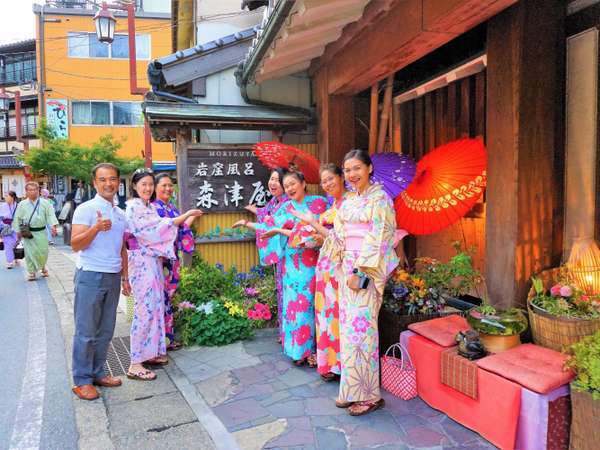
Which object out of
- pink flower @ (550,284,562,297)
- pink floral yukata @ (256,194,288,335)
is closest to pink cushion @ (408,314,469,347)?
pink flower @ (550,284,562,297)

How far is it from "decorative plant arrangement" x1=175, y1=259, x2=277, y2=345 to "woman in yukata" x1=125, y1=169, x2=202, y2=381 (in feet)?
2.58

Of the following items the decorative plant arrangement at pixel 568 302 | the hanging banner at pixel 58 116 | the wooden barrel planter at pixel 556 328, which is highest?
the hanging banner at pixel 58 116

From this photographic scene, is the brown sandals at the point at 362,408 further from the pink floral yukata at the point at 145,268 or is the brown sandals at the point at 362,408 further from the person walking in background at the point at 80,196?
the person walking in background at the point at 80,196

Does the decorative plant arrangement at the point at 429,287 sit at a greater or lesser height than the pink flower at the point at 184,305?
greater

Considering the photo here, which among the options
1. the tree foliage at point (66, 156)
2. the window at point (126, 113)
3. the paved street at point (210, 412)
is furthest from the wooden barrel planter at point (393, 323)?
the window at point (126, 113)

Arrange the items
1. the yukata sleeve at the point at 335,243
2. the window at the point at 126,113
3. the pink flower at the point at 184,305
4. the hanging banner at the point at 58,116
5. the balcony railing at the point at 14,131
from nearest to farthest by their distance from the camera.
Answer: the yukata sleeve at the point at 335,243
the pink flower at the point at 184,305
the hanging banner at the point at 58,116
the window at the point at 126,113
the balcony railing at the point at 14,131

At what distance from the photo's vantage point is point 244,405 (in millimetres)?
4090

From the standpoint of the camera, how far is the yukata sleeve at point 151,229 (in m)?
4.87

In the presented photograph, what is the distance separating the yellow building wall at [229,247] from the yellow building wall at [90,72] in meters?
20.7

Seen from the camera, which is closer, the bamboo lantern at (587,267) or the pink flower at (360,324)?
the bamboo lantern at (587,267)

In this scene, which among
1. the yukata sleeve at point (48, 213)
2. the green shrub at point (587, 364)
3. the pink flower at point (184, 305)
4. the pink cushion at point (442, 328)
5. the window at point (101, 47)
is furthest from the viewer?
the window at point (101, 47)

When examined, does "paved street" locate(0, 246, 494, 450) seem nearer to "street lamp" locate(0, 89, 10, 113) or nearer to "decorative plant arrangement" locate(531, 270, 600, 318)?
"decorative plant arrangement" locate(531, 270, 600, 318)

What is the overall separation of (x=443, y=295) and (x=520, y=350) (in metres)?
1.40

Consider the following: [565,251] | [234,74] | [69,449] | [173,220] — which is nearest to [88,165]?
[234,74]
